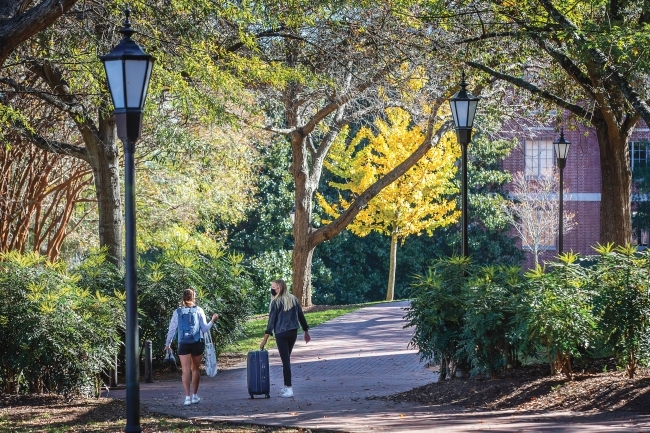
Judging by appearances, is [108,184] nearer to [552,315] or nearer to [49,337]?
[49,337]

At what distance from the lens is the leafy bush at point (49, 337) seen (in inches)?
506

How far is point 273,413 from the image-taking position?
38.3ft

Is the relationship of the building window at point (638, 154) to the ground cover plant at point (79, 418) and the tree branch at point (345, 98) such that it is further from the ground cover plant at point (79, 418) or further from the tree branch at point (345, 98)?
the ground cover plant at point (79, 418)

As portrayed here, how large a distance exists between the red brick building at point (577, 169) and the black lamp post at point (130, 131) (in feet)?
115

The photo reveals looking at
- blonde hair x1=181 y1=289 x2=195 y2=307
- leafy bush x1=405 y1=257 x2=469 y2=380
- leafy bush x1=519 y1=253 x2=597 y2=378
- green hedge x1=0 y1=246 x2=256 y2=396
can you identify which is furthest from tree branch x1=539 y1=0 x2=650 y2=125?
green hedge x1=0 y1=246 x2=256 y2=396

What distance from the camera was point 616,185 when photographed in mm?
15078

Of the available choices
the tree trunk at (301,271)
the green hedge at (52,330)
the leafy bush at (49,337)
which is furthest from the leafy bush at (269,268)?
the leafy bush at (49,337)

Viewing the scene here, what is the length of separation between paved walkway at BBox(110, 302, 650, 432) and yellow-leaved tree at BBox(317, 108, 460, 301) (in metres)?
13.7

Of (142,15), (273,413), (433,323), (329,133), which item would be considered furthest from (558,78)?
→ (329,133)

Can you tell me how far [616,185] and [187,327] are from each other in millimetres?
7118

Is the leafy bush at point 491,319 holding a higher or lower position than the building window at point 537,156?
lower

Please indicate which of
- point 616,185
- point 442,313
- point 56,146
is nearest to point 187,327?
point 442,313

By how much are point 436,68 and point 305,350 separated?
20.5 ft

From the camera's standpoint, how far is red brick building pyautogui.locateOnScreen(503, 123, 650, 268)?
42.3 m
